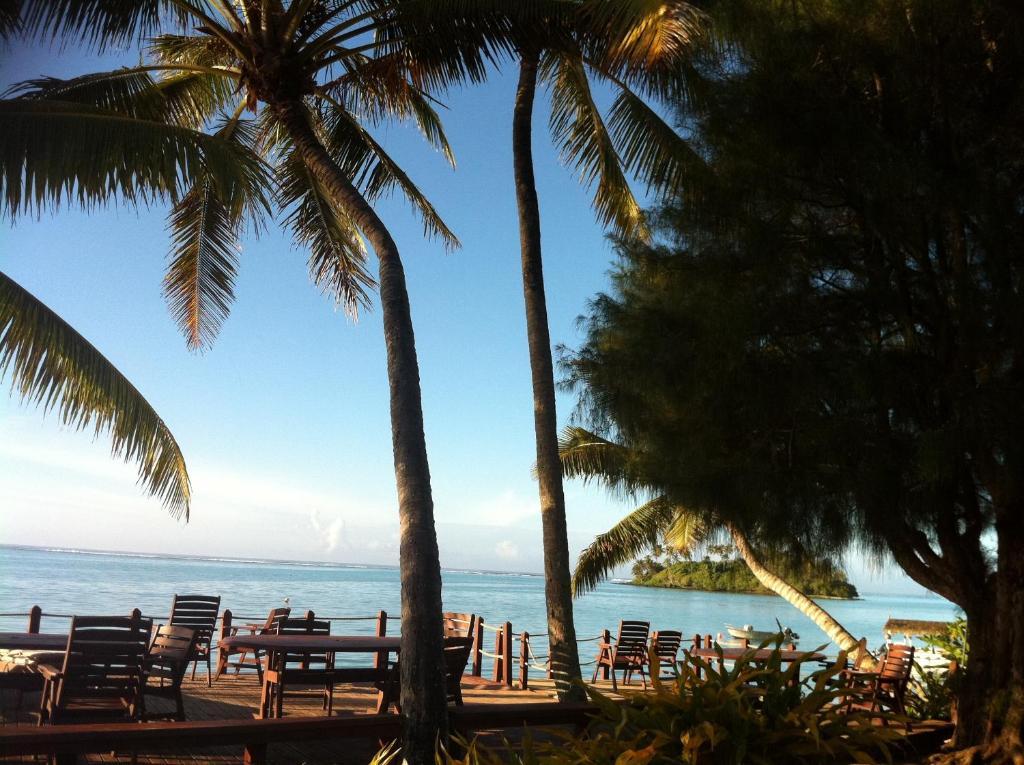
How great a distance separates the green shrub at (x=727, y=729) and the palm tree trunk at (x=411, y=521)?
8.26 feet

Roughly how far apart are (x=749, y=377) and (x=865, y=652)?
6081 mm

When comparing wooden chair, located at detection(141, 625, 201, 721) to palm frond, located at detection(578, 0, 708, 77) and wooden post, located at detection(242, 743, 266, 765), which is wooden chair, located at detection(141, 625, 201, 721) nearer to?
wooden post, located at detection(242, 743, 266, 765)

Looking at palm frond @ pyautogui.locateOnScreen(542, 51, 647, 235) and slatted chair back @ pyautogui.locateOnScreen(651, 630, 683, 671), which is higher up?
palm frond @ pyautogui.locateOnScreen(542, 51, 647, 235)

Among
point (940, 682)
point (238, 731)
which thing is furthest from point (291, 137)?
point (940, 682)

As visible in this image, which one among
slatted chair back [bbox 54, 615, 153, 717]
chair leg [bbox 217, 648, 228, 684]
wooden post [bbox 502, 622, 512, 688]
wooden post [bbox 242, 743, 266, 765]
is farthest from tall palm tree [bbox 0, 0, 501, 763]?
wooden post [bbox 502, 622, 512, 688]

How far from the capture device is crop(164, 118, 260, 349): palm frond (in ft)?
32.8

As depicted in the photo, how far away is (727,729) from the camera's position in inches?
113

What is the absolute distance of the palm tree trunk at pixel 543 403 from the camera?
24.4ft

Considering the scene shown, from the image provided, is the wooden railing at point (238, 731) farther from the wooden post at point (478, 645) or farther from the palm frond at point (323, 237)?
the palm frond at point (323, 237)

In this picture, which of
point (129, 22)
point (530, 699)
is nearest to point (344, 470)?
point (530, 699)

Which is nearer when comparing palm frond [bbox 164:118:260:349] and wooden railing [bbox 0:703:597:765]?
wooden railing [bbox 0:703:597:765]

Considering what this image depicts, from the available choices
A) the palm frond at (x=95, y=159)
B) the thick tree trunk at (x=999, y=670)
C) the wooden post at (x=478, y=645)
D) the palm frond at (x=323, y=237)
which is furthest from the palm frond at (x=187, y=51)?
the thick tree trunk at (x=999, y=670)

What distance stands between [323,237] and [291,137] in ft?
7.46

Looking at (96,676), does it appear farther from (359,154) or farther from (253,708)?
(359,154)
